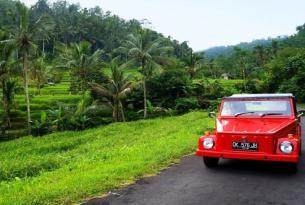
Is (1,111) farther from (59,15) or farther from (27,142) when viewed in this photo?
(59,15)

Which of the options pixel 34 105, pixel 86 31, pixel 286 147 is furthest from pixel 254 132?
pixel 86 31

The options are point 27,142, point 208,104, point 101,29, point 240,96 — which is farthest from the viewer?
point 101,29

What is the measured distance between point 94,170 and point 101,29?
88.4 metres

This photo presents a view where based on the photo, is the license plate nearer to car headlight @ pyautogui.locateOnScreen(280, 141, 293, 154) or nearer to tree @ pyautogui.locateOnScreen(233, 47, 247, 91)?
car headlight @ pyautogui.locateOnScreen(280, 141, 293, 154)

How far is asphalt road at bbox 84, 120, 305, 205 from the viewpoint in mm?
6325

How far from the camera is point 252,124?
8.42 m

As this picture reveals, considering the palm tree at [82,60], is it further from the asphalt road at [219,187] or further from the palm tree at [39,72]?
the asphalt road at [219,187]

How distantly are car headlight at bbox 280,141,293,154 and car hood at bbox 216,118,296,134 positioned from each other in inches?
13.4

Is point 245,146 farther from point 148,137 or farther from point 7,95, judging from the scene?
point 7,95

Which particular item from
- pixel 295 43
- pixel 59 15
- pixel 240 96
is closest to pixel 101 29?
pixel 59 15

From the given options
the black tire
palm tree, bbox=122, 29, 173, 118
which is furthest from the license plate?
palm tree, bbox=122, 29, 173, 118

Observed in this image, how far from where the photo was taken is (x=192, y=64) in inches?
2082

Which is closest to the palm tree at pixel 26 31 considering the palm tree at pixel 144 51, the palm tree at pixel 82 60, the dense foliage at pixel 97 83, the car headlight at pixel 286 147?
the dense foliage at pixel 97 83

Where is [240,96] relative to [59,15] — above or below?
below
